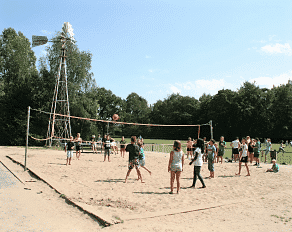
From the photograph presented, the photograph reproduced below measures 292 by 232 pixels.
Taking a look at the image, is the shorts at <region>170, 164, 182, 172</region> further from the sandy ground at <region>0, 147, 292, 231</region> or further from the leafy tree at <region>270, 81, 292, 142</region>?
the leafy tree at <region>270, 81, 292, 142</region>

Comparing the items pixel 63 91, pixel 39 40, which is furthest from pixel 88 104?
pixel 39 40

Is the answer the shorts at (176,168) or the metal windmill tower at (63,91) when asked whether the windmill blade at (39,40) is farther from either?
the shorts at (176,168)

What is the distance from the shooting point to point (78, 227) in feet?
15.9

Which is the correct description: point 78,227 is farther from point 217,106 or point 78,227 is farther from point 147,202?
point 217,106

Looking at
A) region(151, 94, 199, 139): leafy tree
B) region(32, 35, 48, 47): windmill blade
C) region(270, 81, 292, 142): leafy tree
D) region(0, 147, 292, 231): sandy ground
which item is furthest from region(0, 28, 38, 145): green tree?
region(270, 81, 292, 142): leafy tree

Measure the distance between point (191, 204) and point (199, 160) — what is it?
2361mm

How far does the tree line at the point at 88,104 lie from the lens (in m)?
34.8

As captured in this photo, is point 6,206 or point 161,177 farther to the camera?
point 161,177

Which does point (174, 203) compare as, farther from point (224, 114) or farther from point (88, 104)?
point (224, 114)

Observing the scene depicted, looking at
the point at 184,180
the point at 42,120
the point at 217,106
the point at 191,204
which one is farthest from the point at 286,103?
the point at 191,204

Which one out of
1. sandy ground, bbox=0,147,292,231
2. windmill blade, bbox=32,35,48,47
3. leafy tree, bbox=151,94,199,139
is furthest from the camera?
leafy tree, bbox=151,94,199,139

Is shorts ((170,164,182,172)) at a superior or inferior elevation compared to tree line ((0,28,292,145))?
inferior

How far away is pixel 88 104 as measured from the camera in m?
35.3

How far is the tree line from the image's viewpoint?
3481 cm
